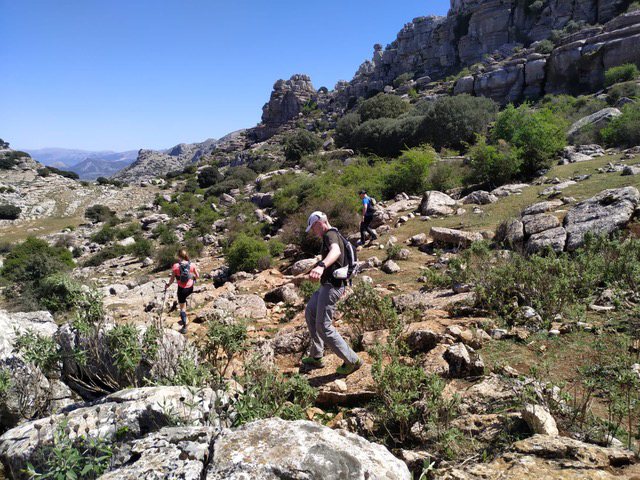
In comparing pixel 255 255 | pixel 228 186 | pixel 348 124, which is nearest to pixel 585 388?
pixel 255 255

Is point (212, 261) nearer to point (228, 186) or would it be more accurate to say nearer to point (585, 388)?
point (585, 388)

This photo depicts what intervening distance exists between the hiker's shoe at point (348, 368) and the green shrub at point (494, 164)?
13.1 metres

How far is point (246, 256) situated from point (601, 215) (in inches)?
389

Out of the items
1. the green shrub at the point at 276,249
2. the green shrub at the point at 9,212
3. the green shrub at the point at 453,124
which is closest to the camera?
the green shrub at the point at 276,249

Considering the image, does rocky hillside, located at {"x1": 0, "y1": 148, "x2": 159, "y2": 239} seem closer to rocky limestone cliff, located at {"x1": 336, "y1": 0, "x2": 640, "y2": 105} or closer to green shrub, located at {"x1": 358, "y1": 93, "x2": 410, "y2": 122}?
green shrub, located at {"x1": 358, "y1": 93, "x2": 410, "y2": 122}

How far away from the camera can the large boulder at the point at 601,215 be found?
6566mm

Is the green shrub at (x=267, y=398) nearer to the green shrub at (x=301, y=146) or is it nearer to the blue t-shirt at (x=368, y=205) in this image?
the blue t-shirt at (x=368, y=205)

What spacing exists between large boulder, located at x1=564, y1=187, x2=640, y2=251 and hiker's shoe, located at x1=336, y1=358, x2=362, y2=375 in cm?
477

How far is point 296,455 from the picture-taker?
178cm

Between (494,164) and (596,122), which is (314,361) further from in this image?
(596,122)

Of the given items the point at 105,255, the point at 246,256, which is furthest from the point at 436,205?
the point at 105,255

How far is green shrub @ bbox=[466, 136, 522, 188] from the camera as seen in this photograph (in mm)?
14594

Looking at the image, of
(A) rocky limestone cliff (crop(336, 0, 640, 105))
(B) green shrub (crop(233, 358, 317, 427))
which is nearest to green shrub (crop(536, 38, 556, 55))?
(A) rocky limestone cliff (crop(336, 0, 640, 105))

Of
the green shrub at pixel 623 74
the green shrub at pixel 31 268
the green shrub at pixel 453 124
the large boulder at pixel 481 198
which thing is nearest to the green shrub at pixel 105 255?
the green shrub at pixel 31 268
